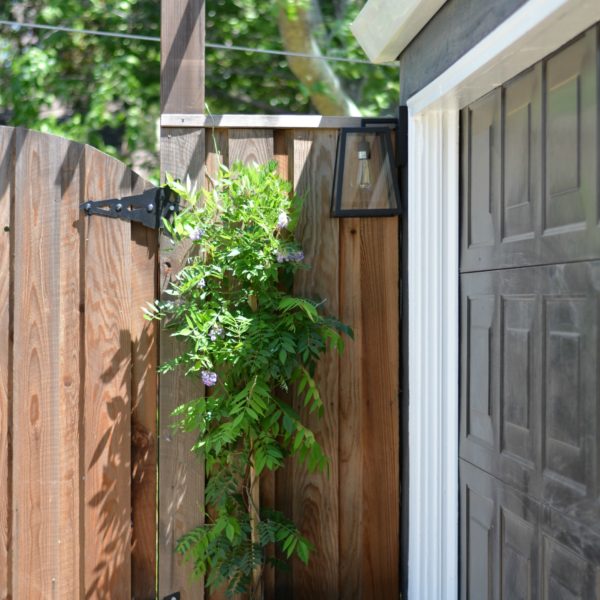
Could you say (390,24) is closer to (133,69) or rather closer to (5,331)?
(5,331)

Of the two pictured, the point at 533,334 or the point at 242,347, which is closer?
the point at 533,334

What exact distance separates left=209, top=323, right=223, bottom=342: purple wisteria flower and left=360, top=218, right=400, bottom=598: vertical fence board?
57cm

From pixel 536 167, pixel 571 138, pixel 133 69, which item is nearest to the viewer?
pixel 571 138

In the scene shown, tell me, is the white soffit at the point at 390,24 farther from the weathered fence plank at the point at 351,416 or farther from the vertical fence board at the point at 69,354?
the vertical fence board at the point at 69,354

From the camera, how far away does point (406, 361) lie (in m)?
2.58

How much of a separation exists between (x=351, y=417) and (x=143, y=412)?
2.30 feet

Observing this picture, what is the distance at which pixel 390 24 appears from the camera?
8.07ft

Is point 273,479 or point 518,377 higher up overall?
point 518,377

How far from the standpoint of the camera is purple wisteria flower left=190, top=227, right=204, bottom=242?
2.36 m

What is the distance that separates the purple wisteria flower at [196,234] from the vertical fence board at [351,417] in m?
0.50

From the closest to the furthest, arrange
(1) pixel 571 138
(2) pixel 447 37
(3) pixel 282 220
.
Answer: (1) pixel 571 138
(2) pixel 447 37
(3) pixel 282 220

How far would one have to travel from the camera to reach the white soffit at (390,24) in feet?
7.48

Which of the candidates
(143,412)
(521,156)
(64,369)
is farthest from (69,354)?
(521,156)

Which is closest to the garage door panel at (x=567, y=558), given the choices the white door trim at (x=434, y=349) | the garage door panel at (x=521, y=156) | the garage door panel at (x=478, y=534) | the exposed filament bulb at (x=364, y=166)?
the garage door panel at (x=478, y=534)
